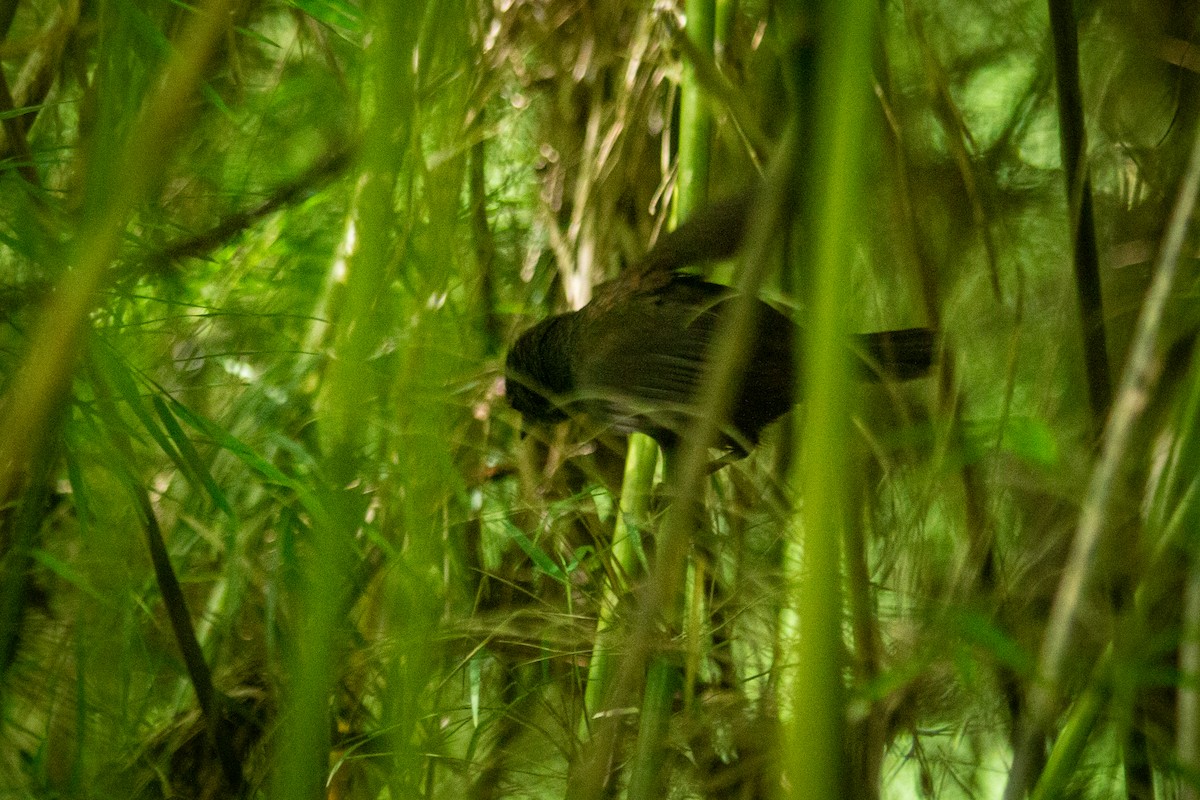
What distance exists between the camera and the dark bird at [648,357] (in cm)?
95

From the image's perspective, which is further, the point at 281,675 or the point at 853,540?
the point at 281,675

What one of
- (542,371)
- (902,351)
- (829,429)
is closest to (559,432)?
(542,371)

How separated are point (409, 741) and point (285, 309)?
75 centimetres

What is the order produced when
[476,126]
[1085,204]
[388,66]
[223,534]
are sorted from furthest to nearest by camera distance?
[476,126], [223,534], [1085,204], [388,66]

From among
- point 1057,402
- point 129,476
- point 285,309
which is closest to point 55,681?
point 129,476

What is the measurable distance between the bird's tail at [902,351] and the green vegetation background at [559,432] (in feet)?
0.10

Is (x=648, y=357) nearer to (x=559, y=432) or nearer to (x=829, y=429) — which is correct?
(x=559, y=432)

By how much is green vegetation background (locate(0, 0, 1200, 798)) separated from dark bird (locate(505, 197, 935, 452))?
5 centimetres

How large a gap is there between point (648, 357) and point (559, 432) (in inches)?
5.2

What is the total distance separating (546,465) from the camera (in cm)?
105

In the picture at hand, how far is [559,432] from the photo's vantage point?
108 cm

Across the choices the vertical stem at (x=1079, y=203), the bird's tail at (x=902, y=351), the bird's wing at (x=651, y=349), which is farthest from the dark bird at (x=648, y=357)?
the vertical stem at (x=1079, y=203)

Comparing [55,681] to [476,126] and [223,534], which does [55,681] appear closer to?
[223,534]

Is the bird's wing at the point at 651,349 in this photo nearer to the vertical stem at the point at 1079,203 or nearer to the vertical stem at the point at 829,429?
the vertical stem at the point at 1079,203
